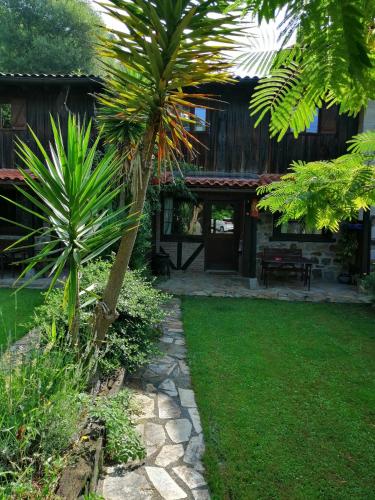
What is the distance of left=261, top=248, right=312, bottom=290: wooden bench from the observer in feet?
33.1

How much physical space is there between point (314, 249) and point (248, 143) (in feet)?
12.8

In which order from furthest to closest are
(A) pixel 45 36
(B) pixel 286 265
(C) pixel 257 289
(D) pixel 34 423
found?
(A) pixel 45 36 → (B) pixel 286 265 → (C) pixel 257 289 → (D) pixel 34 423

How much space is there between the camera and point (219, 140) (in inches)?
444

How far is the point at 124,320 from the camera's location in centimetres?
451

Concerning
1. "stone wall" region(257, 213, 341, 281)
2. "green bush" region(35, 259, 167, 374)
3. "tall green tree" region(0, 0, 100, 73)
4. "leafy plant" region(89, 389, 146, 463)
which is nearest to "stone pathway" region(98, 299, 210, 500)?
"leafy plant" region(89, 389, 146, 463)

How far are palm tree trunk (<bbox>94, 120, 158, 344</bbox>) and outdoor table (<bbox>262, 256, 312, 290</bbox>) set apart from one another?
7205 mm

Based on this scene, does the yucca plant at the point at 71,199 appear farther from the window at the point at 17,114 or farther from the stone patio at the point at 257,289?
the window at the point at 17,114

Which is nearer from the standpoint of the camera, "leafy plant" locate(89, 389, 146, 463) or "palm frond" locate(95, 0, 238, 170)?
"palm frond" locate(95, 0, 238, 170)

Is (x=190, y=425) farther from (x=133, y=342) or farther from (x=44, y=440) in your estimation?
(x=44, y=440)

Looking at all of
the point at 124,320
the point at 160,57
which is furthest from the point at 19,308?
the point at 160,57

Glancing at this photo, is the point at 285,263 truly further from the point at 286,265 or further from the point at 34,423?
the point at 34,423

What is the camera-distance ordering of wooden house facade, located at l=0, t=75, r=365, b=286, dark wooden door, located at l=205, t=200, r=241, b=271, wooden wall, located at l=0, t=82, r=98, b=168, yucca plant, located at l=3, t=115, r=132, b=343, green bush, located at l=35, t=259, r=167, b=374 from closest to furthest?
yucca plant, located at l=3, t=115, r=132, b=343, green bush, located at l=35, t=259, r=167, b=374, wooden house facade, located at l=0, t=75, r=365, b=286, wooden wall, located at l=0, t=82, r=98, b=168, dark wooden door, located at l=205, t=200, r=241, b=271

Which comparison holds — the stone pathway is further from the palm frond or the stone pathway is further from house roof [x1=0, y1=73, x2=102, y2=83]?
house roof [x1=0, y1=73, x2=102, y2=83]

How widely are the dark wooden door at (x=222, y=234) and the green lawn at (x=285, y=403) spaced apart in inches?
179
